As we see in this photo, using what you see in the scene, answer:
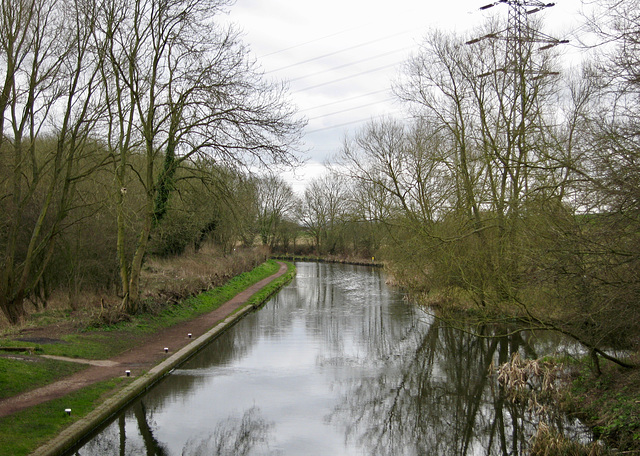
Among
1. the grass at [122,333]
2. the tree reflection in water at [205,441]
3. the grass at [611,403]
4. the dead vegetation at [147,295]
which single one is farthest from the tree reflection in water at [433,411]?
the dead vegetation at [147,295]

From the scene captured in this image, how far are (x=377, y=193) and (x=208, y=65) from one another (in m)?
13.4

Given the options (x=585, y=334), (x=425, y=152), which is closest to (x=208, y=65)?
(x=425, y=152)

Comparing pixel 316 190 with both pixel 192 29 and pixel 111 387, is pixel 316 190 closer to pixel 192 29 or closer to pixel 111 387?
pixel 192 29

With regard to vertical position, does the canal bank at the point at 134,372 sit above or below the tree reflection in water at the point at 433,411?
above

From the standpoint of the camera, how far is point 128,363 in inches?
471

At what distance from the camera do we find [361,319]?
2141cm

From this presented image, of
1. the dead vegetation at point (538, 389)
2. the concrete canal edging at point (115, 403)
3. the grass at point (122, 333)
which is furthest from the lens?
the grass at point (122, 333)

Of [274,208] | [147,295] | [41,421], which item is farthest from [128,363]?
[274,208]

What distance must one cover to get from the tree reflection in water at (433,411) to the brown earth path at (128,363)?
4.59 metres

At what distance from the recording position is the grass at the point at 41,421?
267 inches

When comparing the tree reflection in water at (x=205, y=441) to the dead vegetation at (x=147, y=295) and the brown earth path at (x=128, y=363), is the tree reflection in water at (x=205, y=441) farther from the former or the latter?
the dead vegetation at (x=147, y=295)

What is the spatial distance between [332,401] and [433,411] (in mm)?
2047

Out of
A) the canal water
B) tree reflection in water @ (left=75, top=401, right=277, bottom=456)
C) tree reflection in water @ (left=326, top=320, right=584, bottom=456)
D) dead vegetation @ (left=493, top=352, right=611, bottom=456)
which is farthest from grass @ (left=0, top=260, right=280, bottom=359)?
dead vegetation @ (left=493, top=352, right=611, bottom=456)

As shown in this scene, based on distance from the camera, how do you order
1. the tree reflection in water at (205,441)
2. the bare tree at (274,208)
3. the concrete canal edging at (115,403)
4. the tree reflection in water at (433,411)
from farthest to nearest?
the bare tree at (274,208)
the tree reflection in water at (433,411)
the tree reflection in water at (205,441)
the concrete canal edging at (115,403)
